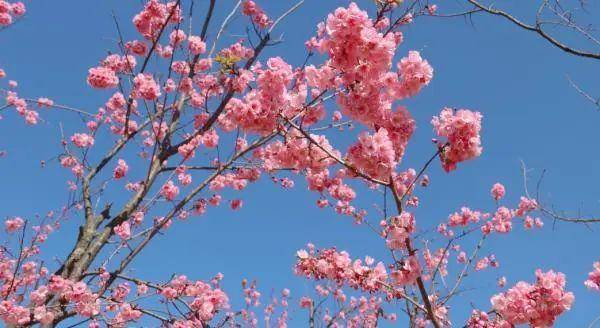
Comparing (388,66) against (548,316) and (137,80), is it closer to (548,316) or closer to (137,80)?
(548,316)

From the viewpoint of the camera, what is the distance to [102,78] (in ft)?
19.1

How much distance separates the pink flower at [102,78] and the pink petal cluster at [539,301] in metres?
5.18

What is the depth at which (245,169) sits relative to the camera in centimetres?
673

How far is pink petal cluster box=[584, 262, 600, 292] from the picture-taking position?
320 centimetres

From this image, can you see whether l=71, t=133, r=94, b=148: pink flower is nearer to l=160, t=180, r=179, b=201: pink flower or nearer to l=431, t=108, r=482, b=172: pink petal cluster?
l=160, t=180, r=179, b=201: pink flower

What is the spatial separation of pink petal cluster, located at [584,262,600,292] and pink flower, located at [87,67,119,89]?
5.54m

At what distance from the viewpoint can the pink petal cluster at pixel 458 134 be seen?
265cm

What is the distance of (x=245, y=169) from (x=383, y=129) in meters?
4.17

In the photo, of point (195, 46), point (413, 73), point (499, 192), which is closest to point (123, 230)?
point (195, 46)

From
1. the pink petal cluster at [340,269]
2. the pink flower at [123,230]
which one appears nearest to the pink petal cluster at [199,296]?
the pink flower at [123,230]

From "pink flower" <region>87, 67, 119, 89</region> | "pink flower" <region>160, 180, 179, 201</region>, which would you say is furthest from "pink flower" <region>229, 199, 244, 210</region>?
"pink flower" <region>87, 67, 119, 89</region>

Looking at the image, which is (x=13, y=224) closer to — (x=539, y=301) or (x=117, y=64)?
(x=117, y=64)

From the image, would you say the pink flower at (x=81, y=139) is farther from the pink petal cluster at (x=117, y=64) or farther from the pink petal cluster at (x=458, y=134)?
the pink petal cluster at (x=458, y=134)

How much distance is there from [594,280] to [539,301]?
2.19 feet
